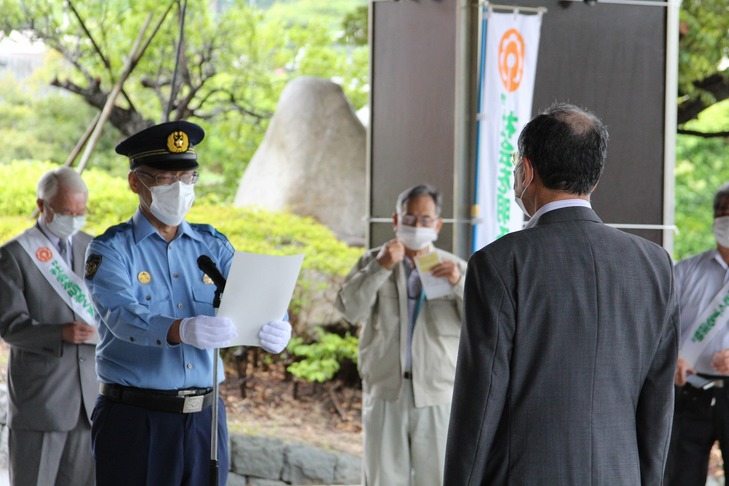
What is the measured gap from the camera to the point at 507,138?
189 inches

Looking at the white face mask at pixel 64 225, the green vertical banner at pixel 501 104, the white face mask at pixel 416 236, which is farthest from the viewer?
the green vertical banner at pixel 501 104

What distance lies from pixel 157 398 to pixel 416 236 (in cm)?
193

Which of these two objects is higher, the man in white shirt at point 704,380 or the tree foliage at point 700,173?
the tree foliage at point 700,173

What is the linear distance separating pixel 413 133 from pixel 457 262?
1372 millimetres

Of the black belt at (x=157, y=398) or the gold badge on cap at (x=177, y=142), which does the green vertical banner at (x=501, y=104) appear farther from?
the black belt at (x=157, y=398)

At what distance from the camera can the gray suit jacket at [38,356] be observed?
397 cm

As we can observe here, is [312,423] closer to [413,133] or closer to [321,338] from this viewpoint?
[321,338]

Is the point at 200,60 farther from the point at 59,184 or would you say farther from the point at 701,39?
the point at 59,184

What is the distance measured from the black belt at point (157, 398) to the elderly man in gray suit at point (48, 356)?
130 cm

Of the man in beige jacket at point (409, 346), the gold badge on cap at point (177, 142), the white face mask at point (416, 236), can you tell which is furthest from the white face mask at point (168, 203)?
the white face mask at point (416, 236)

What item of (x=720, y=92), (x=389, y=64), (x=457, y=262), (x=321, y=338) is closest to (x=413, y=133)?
(x=389, y=64)

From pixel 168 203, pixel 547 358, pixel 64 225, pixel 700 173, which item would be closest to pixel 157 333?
pixel 168 203

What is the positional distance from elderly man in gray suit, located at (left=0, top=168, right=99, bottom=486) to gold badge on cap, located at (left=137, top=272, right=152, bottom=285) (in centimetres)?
130

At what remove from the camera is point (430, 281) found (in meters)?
4.30
